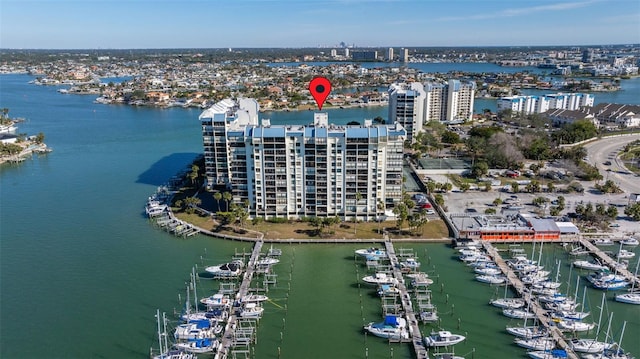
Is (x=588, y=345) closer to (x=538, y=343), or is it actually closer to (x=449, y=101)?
(x=538, y=343)

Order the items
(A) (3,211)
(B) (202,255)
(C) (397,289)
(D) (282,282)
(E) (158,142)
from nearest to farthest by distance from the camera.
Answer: (C) (397,289), (D) (282,282), (B) (202,255), (A) (3,211), (E) (158,142)

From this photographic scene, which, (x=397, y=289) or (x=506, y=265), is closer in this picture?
(x=397, y=289)

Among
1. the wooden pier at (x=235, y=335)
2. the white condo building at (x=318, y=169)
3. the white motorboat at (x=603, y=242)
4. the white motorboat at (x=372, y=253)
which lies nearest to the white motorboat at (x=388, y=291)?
the white motorboat at (x=372, y=253)

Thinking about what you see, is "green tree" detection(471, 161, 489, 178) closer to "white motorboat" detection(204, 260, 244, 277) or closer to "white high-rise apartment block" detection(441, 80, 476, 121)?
"white motorboat" detection(204, 260, 244, 277)

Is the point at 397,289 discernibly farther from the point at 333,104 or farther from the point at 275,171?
the point at 333,104

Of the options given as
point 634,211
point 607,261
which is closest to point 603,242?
point 607,261

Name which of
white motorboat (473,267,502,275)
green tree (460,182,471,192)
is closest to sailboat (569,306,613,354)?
white motorboat (473,267,502,275)

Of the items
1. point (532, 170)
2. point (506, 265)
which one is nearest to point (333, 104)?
point (532, 170)
